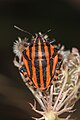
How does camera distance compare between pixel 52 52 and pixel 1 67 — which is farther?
pixel 1 67

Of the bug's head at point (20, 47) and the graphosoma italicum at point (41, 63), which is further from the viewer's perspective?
the bug's head at point (20, 47)

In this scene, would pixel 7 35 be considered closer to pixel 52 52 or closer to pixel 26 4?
pixel 26 4

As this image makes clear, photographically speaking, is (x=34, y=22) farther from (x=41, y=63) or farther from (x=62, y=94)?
(x=41, y=63)

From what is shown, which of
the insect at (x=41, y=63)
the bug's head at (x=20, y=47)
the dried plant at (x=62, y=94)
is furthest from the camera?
the bug's head at (x=20, y=47)

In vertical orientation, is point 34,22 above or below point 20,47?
below

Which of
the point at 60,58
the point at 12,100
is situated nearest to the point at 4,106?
the point at 12,100

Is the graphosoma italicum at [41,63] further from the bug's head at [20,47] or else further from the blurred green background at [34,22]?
the blurred green background at [34,22]

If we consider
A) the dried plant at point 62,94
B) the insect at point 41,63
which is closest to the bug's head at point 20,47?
the dried plant at point 62,94

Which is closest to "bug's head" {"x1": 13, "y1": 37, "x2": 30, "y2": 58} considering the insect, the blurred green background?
the insect

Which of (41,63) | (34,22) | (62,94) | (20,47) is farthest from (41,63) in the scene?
(34,22)
